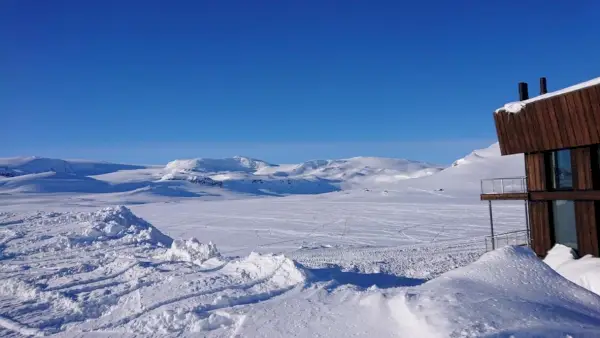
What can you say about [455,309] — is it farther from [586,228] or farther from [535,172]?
[535,172]

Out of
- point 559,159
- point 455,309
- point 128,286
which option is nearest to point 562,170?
point 559,159

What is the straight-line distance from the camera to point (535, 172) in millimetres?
15328

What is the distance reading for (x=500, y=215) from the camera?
3634 centimetres

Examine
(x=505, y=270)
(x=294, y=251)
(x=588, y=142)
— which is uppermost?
Result: (x=588, y=142)

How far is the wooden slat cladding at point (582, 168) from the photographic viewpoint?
1339 centimetres

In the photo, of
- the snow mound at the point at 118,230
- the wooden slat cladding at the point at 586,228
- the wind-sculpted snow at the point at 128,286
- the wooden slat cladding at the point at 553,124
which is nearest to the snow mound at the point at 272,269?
the wind-sculpted snow at the point at 128,286

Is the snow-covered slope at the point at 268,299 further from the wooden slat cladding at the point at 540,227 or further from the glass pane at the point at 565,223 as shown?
the glass pane at the point at 565,223

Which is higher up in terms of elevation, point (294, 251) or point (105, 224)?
point (105, 224)

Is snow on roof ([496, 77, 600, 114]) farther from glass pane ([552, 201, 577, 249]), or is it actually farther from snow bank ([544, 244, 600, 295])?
snow bank ([544, 244, 600, 295])

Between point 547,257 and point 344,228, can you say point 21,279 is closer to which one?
point 547,257

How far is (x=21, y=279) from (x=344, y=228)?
2147cm

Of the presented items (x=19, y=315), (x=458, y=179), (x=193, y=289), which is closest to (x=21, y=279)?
(x=19, y=315)

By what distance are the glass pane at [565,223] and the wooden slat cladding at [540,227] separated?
0.22 meters

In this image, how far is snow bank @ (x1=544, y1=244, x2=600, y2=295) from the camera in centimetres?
Result: 1063
